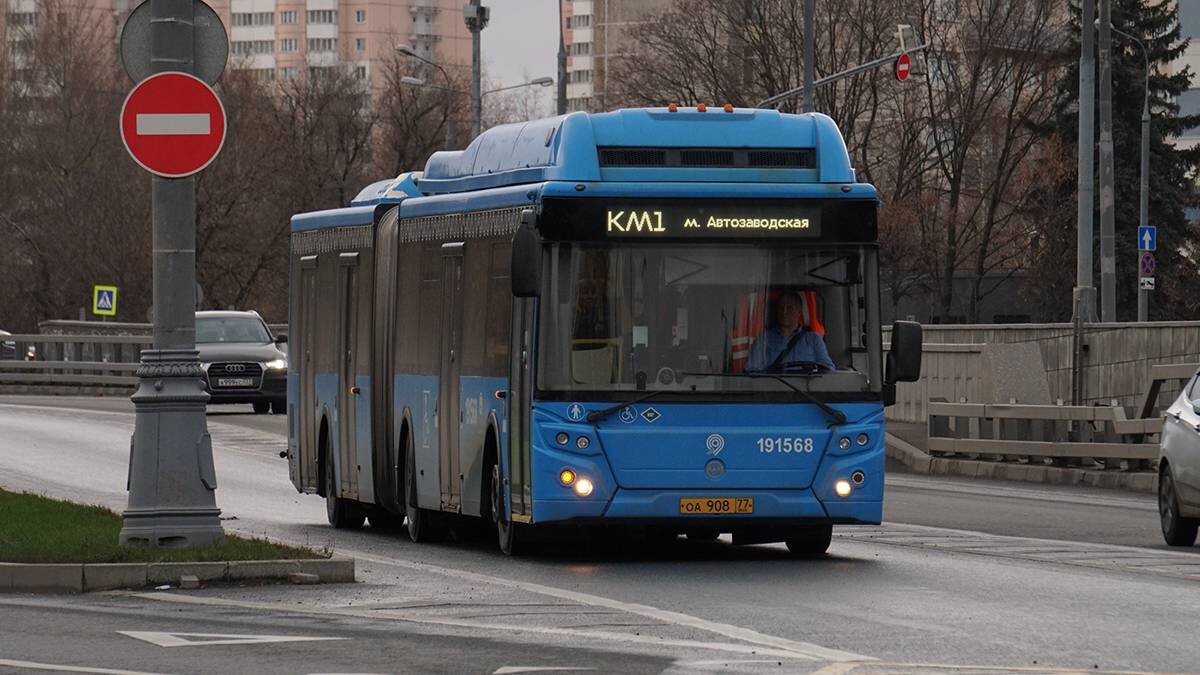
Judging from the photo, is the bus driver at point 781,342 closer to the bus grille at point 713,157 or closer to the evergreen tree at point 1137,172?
the bus grille at point 713,157

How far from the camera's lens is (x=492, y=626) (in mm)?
12203

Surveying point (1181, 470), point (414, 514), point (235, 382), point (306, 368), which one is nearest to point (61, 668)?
point (414, 514)

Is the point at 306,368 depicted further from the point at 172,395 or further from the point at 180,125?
the point at 180,125

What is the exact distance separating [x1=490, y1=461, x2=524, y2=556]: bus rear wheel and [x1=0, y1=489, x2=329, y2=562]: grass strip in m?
1.59

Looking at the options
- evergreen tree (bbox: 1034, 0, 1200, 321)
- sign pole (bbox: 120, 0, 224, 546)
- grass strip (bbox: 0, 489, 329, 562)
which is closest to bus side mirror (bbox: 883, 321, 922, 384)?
grass strip (bbox: 0, 489, 329, 562)

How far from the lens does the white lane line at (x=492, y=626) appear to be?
Result: 11.1 meters

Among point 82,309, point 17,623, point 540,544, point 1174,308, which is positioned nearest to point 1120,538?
point 540,544

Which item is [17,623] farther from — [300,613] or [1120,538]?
[1120,538]

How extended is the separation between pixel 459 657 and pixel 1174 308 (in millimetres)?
61637

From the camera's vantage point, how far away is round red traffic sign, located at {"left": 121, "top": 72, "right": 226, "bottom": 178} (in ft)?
49.8

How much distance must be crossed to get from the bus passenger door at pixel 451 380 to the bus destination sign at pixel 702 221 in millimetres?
1994

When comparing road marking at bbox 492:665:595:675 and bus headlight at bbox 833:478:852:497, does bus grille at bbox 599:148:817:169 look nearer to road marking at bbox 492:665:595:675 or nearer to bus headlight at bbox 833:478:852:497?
bus headlight at bbox 833:478:852:497

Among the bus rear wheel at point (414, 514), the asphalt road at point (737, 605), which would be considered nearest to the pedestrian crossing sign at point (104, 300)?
the asphalt road at point (737, 605)

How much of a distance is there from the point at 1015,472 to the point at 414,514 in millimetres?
13106
